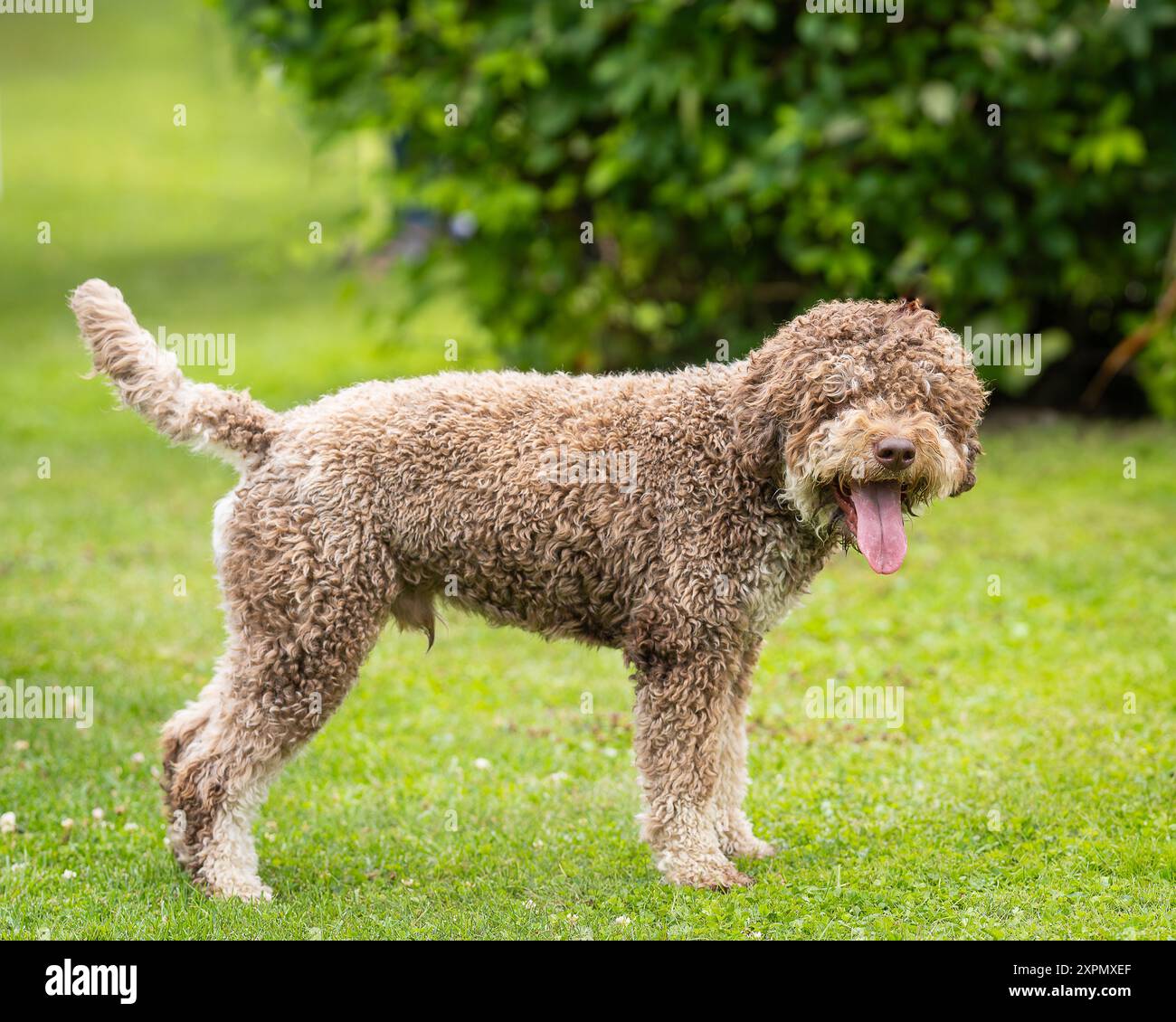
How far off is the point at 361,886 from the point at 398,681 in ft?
Result: 7.74

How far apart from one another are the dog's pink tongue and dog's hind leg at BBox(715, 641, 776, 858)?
2.71 feet

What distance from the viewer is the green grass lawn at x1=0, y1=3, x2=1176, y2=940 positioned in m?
5.28

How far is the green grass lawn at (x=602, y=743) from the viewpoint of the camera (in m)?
5.28

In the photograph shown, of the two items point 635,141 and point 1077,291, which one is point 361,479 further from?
point 1077,291

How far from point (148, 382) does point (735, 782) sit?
8.34 feet

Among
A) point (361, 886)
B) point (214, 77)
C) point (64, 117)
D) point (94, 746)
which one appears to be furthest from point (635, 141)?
point (64, 117)

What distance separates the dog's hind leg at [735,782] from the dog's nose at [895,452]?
1105 millimetres

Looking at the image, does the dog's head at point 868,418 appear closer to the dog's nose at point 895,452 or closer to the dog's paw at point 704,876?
the dog's nose at point 895,452

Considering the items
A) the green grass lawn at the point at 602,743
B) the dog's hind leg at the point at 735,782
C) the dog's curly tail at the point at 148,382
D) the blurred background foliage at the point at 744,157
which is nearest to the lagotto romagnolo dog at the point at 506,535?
the dog's curly tail at the point at 148,382

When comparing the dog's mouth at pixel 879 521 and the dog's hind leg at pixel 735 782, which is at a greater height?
the dog's mouth at pixel 879 521

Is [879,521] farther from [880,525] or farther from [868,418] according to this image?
[868,418]

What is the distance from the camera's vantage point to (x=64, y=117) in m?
28.5

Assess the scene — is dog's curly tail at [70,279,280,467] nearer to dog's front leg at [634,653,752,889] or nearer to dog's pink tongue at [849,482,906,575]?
dog's front leg at [634,653,752,889]

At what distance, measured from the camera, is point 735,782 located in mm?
5754
